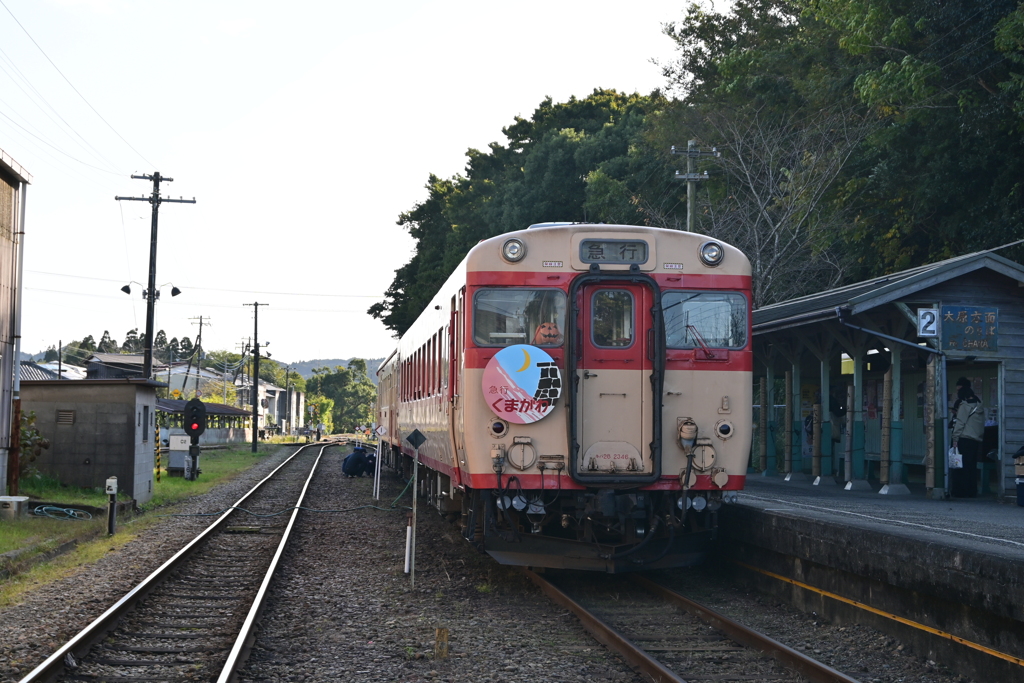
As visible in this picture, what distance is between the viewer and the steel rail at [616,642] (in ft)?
20.7

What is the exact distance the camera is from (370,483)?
25000 millimetres

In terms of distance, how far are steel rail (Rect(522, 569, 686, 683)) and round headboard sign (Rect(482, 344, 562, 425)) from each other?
1.57 metres

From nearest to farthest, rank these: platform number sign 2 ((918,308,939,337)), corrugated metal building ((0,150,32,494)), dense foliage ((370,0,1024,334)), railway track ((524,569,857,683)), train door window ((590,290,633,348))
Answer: railway track ((524,569,857,683))
train door window ((590,290,633,348))
platform number sign 2 ((918,308,939,337))
corrugated metal building ((0,150,32,494))
dense foliage ((370,0,1024,334))

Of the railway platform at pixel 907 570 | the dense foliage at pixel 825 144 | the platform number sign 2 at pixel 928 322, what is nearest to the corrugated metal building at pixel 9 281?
the railway platform at pixel 907 570

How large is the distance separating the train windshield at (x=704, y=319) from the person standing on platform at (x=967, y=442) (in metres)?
6.21

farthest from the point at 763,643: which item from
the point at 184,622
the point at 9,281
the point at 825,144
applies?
the point at 825,144

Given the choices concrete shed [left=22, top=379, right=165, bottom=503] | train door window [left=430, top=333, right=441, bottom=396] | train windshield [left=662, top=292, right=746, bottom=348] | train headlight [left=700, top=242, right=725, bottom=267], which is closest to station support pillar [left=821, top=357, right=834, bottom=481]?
train door window [left=430, top=333, right=441, bottom=396]

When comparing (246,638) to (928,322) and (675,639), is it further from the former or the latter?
(928,322)

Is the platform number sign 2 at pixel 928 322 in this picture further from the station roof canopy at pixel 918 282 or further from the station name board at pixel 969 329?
the station roof canopy at pixel 918 282

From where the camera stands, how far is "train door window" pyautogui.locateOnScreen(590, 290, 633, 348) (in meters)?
8.98

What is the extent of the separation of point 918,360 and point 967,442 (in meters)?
2.53

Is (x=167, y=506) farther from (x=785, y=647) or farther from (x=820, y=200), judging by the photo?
(x=820, y=200)

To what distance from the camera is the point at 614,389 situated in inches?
350

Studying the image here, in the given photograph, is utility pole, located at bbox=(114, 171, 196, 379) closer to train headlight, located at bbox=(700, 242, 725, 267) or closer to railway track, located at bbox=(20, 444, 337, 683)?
railway track, located at bbox=(20, 444, 337, 683)
